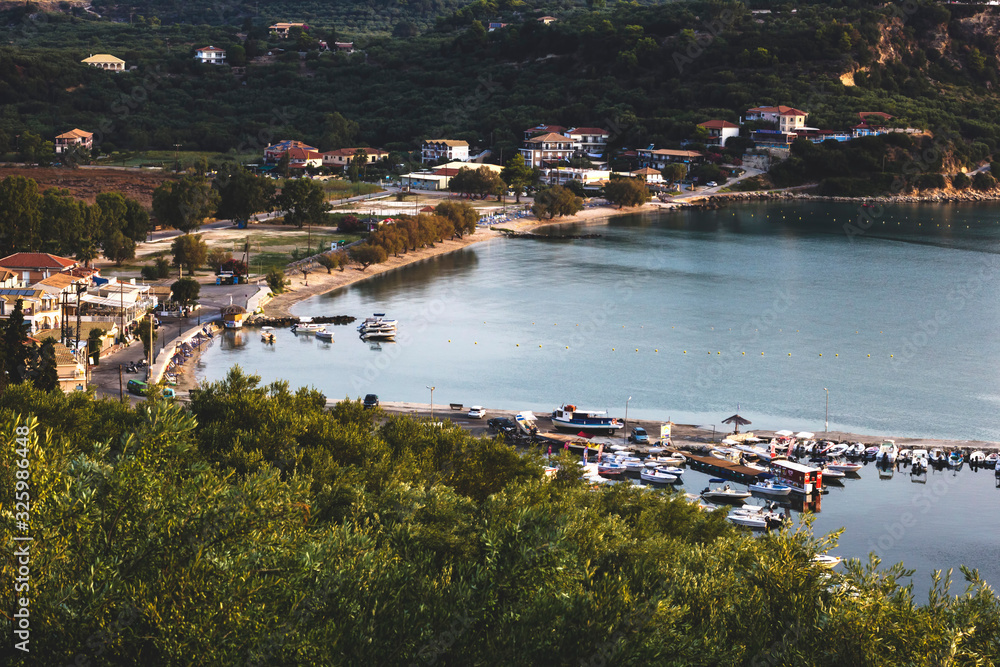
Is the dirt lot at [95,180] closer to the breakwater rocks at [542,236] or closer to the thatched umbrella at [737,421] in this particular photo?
the breakwater rocks at [542,236]

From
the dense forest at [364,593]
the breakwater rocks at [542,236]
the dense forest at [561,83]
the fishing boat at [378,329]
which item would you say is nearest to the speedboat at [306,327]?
the fishing boat at [378,329]

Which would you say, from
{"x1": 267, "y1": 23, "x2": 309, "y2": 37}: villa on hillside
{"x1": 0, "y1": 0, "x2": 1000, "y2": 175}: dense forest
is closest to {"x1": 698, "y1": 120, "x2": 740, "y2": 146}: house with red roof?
{"x1": 0, "y1": 0, "x2": 1000, "y2": 175}: dense forest

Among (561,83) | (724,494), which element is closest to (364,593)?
(724,494)

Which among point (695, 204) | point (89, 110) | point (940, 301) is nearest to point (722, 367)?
point (940, 301)

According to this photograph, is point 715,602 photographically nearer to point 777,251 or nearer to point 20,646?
point 20,646

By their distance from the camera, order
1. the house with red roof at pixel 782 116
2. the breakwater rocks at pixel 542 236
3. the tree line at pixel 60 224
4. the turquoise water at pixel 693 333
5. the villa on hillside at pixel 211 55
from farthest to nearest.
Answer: the villa on hillside at pixel 211 55, the house with red roof at pixel 782 116, the breakwater rocks at pixel 542 236, the tree line at pixel 60 224, the turquoise water at pixel 693 333

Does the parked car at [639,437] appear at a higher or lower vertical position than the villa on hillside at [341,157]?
lower
